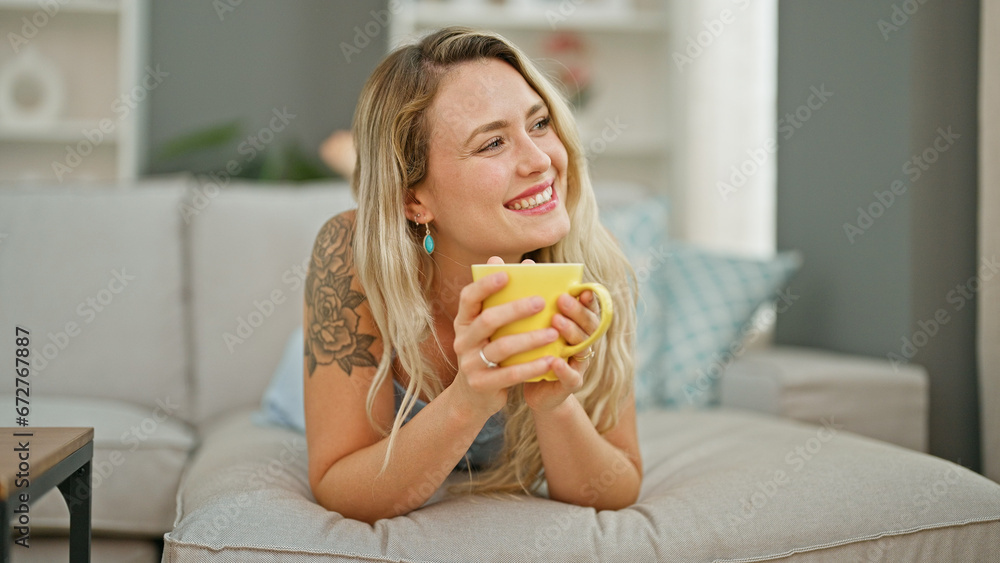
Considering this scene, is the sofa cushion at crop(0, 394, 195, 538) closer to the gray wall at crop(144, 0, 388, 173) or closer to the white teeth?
the white teeth

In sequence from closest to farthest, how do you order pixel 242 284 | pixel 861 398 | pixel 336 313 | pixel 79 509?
pixel 79 509 → pixel 336 313 → pixel 861 398 → pixel 242 284

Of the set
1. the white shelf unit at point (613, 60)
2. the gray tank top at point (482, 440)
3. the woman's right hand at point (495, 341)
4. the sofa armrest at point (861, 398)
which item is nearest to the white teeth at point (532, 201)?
the woman's right hand at point (495, 341)

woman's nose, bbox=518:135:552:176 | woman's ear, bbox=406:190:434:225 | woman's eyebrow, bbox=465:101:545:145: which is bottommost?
woman's ear, bbox=406:190:434:225

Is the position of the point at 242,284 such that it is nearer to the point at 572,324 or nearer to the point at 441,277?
the point at 441,277

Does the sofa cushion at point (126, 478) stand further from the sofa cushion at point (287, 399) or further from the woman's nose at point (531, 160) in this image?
the woman's nose at point (531, 160)

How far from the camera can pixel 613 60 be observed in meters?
3.71

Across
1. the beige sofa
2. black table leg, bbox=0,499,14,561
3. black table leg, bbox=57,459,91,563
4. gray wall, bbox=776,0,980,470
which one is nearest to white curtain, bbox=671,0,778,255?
gray wall, bbox=776,0,980,470

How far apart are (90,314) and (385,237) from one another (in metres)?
1.19

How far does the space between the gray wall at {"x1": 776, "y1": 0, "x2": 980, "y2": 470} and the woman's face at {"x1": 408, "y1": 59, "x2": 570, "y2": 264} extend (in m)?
1.14

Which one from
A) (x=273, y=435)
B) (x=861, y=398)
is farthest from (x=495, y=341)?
(x=861, y=398)

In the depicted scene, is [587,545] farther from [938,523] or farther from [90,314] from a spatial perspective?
[90,314]

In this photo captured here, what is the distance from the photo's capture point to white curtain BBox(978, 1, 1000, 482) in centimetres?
169

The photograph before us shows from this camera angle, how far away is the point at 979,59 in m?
1.85

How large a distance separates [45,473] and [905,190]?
186cm
